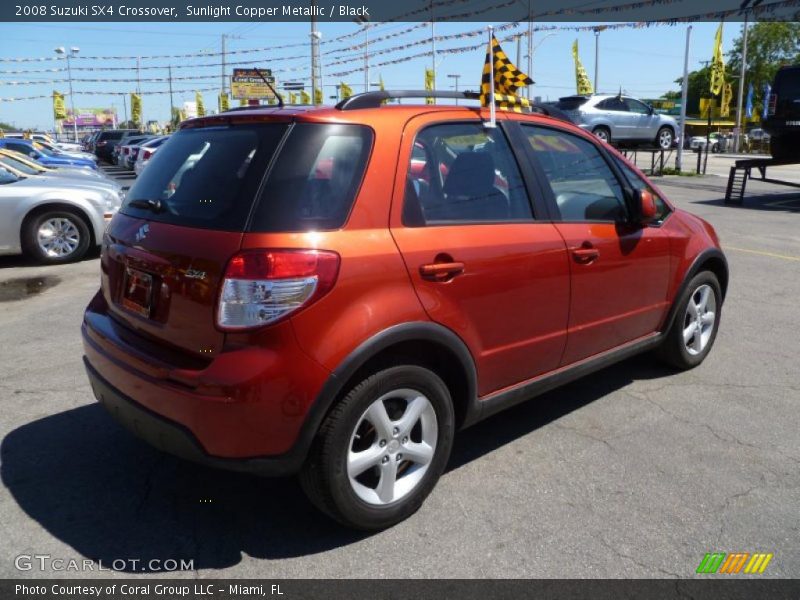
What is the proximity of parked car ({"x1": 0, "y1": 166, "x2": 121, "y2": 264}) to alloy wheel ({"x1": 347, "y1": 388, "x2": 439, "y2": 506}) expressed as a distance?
7.63 meters

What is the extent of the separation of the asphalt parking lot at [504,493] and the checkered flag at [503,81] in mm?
1846

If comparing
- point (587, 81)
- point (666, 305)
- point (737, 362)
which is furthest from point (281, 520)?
point (587, 81)

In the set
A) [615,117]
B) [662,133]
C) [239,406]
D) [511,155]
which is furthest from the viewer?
[662,133]

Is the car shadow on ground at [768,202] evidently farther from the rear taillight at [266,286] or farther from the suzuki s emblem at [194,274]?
the suzuki s emblem at [194,274]

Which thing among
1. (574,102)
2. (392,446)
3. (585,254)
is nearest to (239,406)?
(392,446)

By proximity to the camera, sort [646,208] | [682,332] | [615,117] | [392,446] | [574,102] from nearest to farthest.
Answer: [392,446]
[646,208]
[682,332]
[574,102]
[615,117]

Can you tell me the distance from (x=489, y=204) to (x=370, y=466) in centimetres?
137

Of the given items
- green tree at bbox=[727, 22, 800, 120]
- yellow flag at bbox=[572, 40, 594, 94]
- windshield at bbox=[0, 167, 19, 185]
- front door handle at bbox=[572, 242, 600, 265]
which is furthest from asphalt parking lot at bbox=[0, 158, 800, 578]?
green tree at bbox=[727, 22, 800, 120]

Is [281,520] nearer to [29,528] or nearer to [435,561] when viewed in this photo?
[435,561]

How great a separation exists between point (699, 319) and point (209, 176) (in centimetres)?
355

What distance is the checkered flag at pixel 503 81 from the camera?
357 cm

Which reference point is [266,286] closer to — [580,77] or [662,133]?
[662,133]

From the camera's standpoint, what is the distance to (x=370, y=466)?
278 centimetres

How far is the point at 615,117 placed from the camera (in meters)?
21.1
